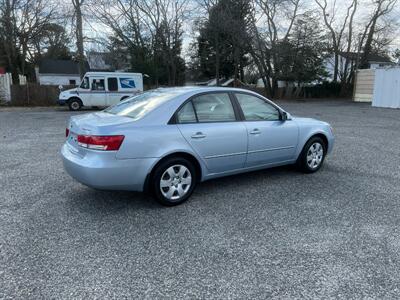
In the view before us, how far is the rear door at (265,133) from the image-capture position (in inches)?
186

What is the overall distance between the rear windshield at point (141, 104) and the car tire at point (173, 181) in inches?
27.9

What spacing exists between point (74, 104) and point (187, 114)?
53.7ft

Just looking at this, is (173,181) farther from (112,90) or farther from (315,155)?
(112,90)

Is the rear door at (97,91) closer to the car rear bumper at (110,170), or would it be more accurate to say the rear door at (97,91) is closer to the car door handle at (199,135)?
the car rear bumper at (110,170)

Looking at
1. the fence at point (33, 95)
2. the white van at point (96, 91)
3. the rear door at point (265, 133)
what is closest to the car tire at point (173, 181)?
the rear door at point (265, 133)

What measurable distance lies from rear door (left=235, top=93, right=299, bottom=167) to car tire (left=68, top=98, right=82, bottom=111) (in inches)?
633

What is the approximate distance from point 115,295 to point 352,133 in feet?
32.4

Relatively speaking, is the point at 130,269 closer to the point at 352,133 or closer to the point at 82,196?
the point at 82,196

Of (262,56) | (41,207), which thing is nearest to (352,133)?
(41,207)

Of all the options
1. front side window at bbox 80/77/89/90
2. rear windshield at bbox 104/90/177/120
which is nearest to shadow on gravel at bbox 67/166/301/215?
rear windshield at bbox 104/90/177/120

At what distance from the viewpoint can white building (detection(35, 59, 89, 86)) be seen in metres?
42.8

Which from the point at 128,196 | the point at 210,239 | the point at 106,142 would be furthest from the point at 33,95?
the point at 210,239

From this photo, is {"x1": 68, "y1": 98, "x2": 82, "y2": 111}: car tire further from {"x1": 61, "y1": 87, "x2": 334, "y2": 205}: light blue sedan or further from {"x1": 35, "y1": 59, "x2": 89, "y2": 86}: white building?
{"x1": 35, "y1": 59, "x2": 89, "y2": 86}: white building

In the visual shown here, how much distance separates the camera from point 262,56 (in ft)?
97.3
